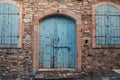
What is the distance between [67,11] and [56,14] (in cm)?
44

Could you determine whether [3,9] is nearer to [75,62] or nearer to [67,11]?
[67,11]

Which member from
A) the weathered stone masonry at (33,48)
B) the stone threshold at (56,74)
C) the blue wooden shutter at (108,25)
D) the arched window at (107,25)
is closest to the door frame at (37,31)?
the weathered stone masonry at (33,48)

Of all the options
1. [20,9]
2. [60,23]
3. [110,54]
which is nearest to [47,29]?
[60,23]

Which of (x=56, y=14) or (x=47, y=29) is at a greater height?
(x=56, y=14)

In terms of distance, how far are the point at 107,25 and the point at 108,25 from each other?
41 mm

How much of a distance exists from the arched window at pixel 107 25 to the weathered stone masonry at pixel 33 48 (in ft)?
0.76

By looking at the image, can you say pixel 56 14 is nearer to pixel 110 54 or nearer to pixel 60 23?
pixel 60 23

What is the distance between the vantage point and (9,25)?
Result: 8.40 meters

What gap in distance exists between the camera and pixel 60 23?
8.77 m

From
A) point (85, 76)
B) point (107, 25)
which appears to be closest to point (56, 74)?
point (85, 76)

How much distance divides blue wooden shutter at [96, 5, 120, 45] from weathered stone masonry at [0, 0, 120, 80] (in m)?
0.28

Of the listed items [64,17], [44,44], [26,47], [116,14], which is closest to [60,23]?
[64,17]

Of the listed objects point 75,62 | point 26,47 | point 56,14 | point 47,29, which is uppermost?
point 56,14

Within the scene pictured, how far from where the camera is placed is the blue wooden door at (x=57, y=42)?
8.67 metres
